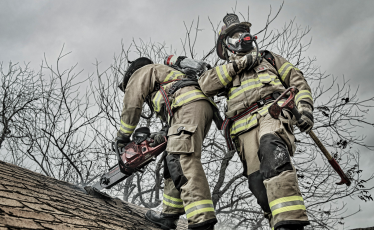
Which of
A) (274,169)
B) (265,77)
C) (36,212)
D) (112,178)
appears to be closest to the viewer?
(36,212)

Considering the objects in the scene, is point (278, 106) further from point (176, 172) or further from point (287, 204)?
point (176, 172)

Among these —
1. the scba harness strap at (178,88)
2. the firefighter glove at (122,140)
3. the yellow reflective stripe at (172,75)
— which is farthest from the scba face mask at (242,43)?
the firefighter glove at (122,140)

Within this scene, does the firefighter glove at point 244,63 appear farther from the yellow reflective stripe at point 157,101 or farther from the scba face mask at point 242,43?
the yellow reflective stripe at point 157,101

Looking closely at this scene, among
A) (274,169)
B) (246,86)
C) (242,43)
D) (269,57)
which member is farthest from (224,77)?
(274,169)

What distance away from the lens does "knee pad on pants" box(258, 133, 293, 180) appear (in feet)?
6.99

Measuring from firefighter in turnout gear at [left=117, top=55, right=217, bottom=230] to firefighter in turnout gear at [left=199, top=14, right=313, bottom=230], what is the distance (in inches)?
10.3

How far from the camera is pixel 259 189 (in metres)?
2.48

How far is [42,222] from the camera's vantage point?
1.78 m

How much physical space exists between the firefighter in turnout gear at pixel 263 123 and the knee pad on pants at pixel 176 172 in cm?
61

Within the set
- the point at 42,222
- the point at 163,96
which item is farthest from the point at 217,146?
the point at 42,222

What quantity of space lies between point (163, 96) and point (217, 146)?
11.7ft

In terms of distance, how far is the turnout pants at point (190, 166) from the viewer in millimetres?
2405

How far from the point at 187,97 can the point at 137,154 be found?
967 mm

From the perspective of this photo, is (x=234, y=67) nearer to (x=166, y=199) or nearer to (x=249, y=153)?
(x=249, y=153)
